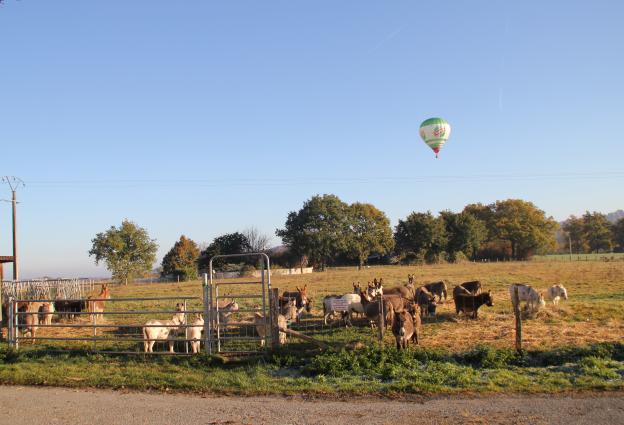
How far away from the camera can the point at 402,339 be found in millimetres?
12250

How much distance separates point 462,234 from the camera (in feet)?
275

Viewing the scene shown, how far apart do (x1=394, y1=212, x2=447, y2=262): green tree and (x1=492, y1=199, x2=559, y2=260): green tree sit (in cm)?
1699

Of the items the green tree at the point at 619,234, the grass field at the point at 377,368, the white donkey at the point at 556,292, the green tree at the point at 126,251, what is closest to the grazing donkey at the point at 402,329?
the grass field at the point at 377,368

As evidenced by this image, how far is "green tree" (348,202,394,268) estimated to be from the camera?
259ft

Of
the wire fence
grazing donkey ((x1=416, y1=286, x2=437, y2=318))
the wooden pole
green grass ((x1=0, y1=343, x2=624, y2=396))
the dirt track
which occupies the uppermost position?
the wooden pole

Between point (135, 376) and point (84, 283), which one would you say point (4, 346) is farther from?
point (84, 283)

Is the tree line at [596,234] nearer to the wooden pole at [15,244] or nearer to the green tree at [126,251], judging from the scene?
the green tree at [126,251]

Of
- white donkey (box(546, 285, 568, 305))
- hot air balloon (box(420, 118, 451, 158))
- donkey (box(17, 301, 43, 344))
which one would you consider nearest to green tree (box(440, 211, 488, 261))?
hot air balloon (box(420, 118, 451, 158))

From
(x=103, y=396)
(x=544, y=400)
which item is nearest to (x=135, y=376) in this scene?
(x=103, y=396)

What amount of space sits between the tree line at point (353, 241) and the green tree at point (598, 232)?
22.5 meters

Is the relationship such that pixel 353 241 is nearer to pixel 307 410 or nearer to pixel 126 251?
pixel 126 251

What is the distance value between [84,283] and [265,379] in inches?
891

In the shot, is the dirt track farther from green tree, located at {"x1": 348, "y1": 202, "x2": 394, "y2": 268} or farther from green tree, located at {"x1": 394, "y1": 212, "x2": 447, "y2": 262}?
green tree, located at {"x1": 394, "y1": 212, "x2": 447, "y2": 262}

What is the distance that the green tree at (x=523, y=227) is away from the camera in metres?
91.7
